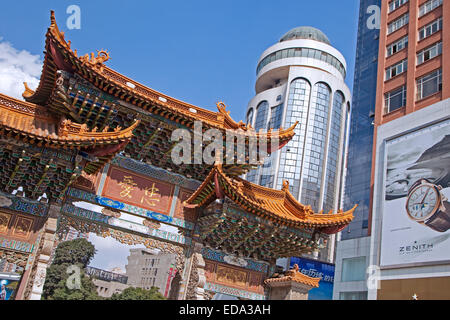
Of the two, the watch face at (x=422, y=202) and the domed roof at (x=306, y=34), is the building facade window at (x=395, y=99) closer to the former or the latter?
the watch face at (x=422, y=202)

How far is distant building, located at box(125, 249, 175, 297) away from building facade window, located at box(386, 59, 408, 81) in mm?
38317

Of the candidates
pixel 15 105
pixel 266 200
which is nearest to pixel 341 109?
pixel 266 200

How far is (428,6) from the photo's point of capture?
33.1 metres

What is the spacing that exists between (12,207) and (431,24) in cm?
3292

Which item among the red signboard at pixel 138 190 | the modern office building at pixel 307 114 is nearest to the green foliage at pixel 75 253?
the modern office building at pixel 307 114

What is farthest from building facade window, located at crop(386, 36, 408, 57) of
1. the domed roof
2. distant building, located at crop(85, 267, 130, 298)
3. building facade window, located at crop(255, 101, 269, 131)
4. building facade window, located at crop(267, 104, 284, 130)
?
distant building, located at crop(85, 267, 130, 298)

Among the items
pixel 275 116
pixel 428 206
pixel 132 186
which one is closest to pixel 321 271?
pixel 428 206

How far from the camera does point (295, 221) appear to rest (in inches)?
522

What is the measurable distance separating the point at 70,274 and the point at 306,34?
180 ft

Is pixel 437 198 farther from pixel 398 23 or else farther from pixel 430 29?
pixel 398 23

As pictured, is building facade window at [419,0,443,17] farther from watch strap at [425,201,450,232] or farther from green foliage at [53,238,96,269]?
green foliage at [53,238,96,269]

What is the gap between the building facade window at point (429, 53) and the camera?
3070cm
